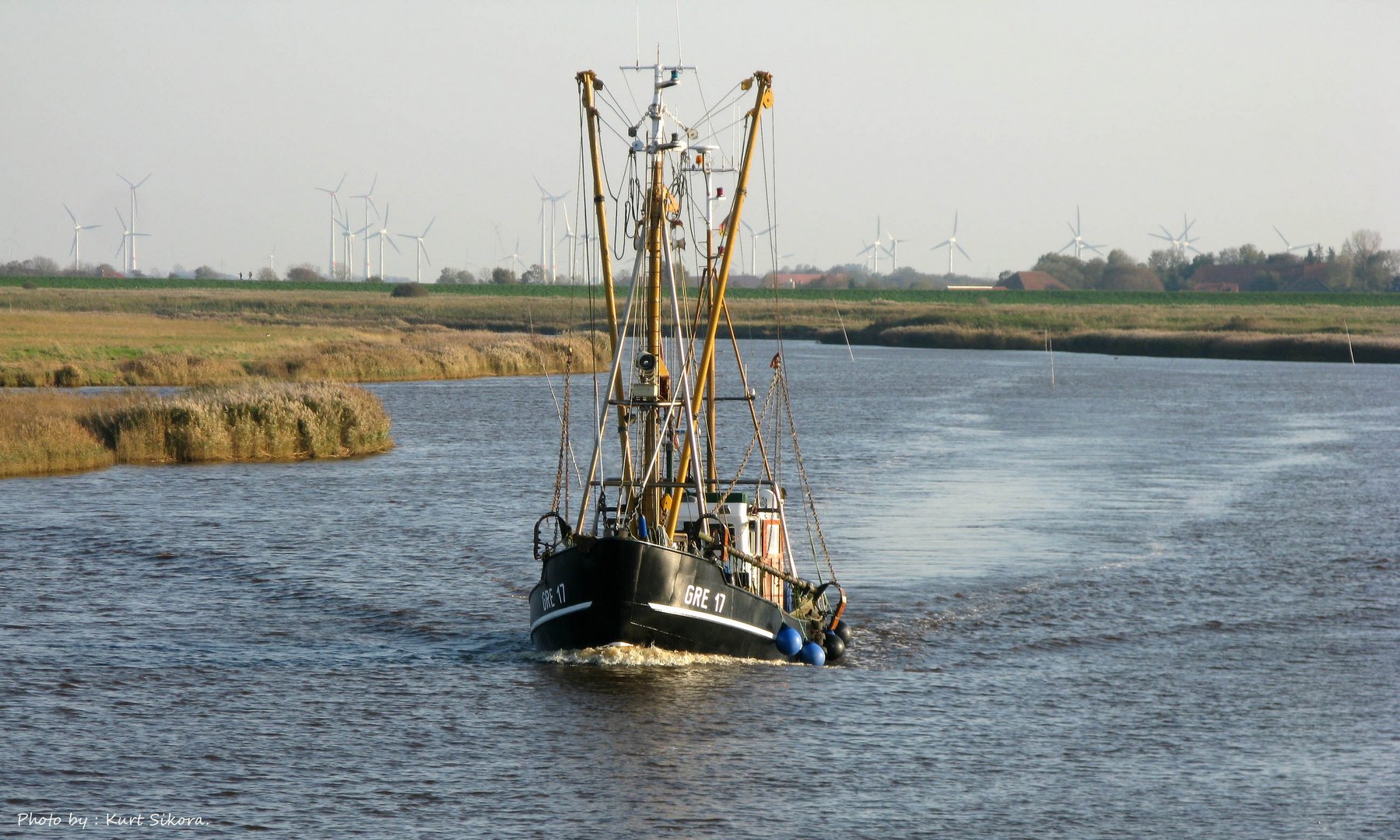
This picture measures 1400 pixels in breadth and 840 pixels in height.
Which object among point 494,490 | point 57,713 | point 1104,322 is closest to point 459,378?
point 494,490

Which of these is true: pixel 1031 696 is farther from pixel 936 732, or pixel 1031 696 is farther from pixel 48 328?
pixel 48 328

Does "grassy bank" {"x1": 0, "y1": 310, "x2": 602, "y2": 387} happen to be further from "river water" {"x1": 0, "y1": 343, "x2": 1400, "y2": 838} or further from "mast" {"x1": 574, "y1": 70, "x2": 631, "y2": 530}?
"mast" {"x1": 574, "y1": 70, "x2": 631, "y2": 530}

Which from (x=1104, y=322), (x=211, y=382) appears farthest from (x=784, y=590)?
(x=1104, y=322)

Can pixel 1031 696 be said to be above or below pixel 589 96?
below

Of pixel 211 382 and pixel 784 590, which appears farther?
pixel 211 382

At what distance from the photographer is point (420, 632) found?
2683 cm

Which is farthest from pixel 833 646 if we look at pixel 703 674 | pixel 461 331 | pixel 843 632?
pixel 461 331

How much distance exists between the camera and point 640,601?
22.2 m

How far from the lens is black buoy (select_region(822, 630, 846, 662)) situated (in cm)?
2491

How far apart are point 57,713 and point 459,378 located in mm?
67055

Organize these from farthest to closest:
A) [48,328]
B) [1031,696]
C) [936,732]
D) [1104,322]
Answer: [1104,322] < [48,328] < [1031,696] < [936,732]

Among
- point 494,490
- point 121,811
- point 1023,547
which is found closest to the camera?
point 121,811

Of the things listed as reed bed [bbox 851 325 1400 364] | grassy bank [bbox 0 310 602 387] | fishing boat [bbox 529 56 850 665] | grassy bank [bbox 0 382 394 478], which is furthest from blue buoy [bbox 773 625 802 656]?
reed bed [bbox 851 325 1400 364]

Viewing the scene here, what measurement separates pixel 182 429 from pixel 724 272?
28845mm
